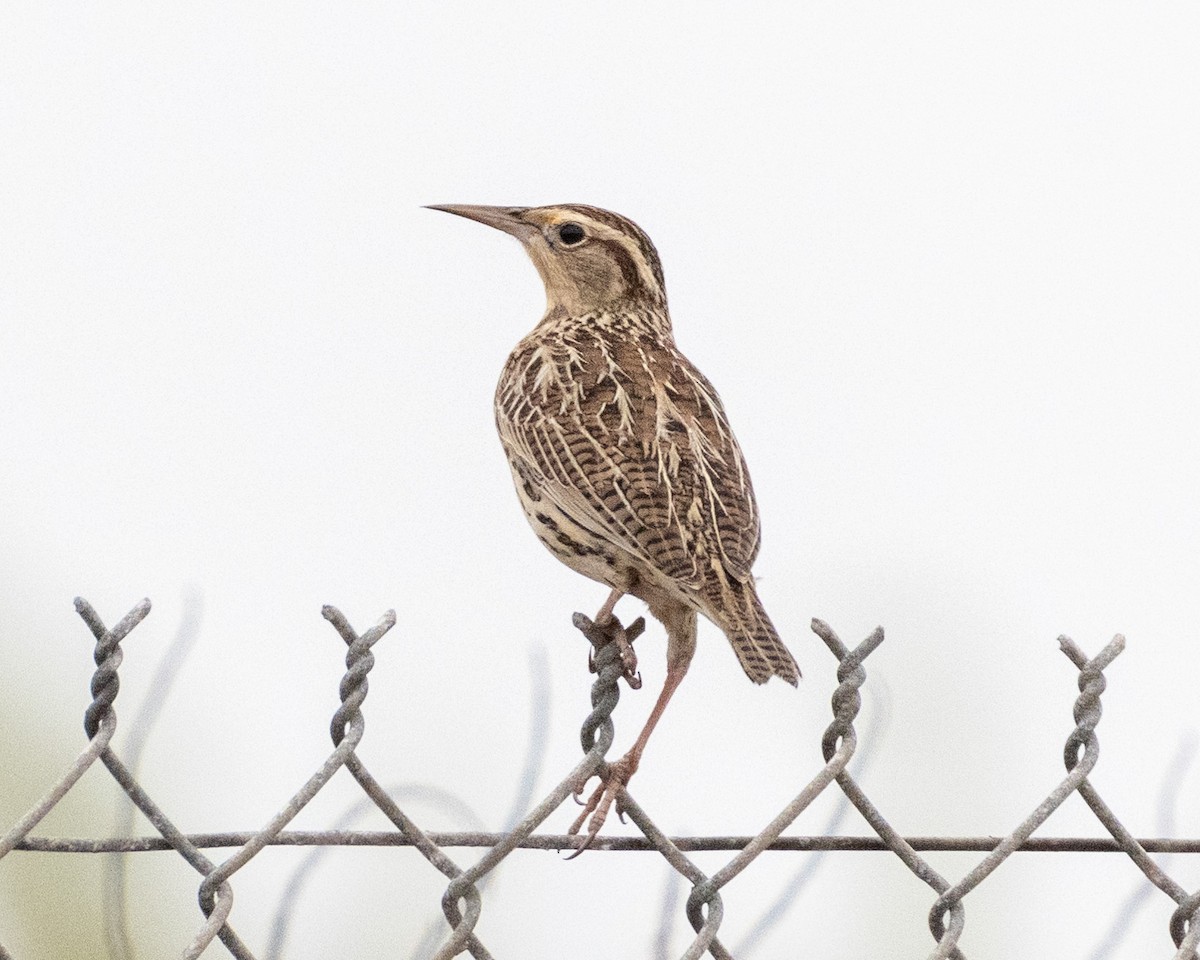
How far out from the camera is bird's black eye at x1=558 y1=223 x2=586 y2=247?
18.6 ft

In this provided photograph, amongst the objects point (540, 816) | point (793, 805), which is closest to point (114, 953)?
point (540, 816)

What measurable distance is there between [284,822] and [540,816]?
419 mm

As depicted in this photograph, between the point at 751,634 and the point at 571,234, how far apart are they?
7.72 ft

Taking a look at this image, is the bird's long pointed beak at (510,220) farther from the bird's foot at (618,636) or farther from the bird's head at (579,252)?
the bird's foot at (618,636)

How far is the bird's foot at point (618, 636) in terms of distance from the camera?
2.92 meters

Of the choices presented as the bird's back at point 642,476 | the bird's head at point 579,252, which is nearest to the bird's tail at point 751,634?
the bird's back at point 642,476

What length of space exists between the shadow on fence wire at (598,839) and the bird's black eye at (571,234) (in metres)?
2.61

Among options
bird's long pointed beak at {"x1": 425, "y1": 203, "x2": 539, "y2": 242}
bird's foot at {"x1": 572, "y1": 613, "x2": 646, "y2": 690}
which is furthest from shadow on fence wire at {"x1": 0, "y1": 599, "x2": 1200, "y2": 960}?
bird's long pointed beak at {"x1": 425, "y1": 203, "x2": 539, "y2": 242}

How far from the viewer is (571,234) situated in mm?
5676

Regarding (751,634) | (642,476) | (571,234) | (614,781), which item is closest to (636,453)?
(642,476)

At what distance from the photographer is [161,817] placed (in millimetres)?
2416

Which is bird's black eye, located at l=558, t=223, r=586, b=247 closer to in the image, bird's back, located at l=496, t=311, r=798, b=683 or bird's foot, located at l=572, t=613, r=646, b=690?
bird's back, located at l=496, t=311, r=798, b=683

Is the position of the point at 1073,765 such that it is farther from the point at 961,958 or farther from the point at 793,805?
the point at 793,805

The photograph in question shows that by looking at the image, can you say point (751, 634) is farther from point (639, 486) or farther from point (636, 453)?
point (636, 453)
